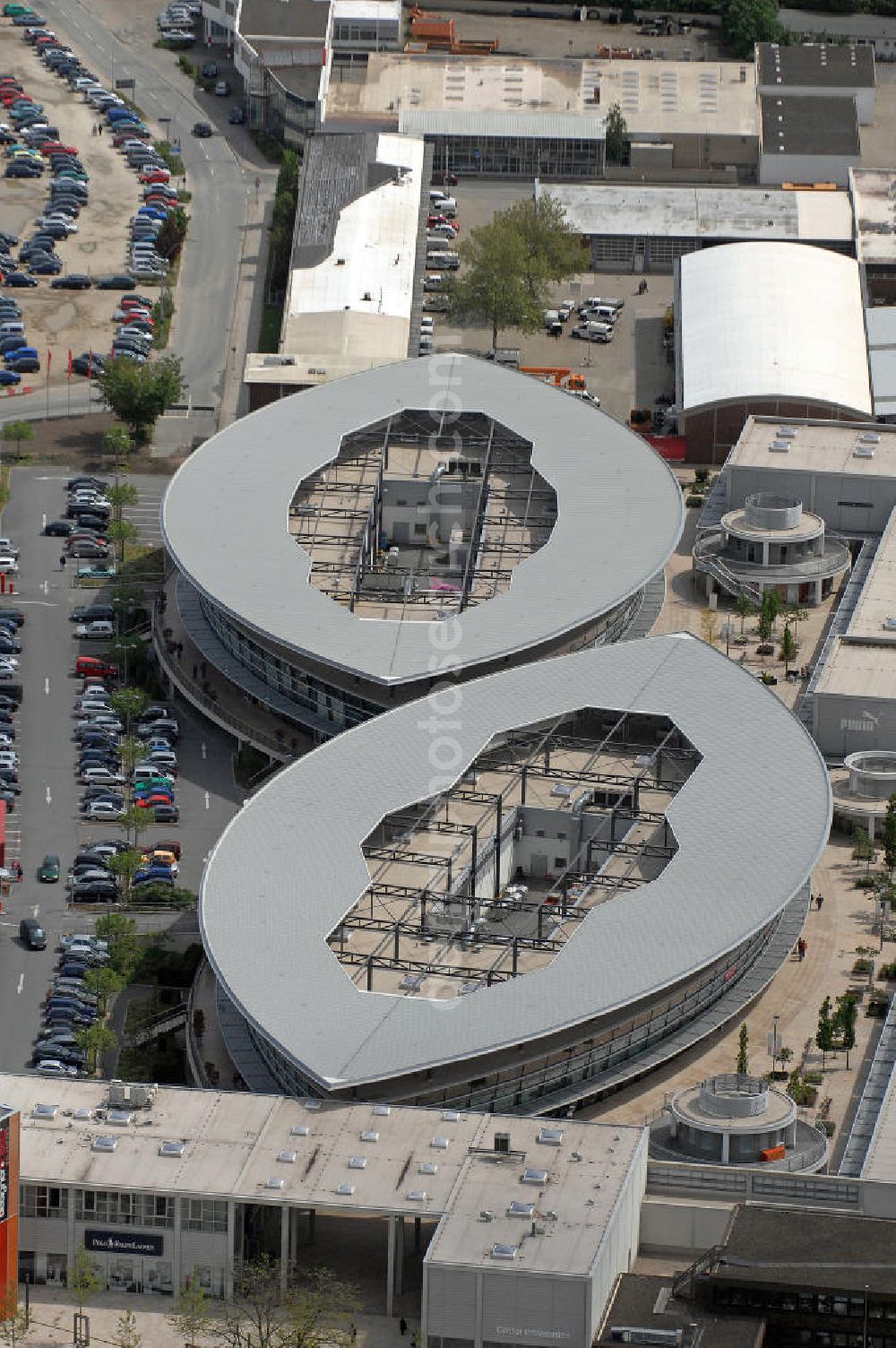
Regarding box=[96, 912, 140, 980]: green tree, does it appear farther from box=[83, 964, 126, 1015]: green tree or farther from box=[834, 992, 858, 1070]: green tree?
box=[834, 992, 858, 1070]: green tree

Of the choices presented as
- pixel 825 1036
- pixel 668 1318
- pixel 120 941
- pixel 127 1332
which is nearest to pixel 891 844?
pixel 825 1036

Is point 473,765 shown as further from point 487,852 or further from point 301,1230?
point 301,1230

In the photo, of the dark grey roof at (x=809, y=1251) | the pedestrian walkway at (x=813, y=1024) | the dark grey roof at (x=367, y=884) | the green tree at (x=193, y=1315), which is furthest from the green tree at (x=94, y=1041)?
the dark grey roof at (x=809, y=1251)

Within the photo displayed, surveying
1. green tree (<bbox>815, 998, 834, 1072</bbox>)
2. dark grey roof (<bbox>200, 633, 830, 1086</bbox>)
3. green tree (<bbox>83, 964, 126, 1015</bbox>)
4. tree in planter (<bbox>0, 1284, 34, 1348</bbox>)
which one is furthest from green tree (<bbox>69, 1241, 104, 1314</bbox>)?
green tree (<bbox>815, 998, 834, 1072</bbox>)

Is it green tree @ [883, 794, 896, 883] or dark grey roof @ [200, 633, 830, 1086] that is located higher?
dark grey roof @ [200, 633, 830, 1086]

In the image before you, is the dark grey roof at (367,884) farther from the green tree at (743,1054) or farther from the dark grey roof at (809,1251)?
the dark grey roof at (809,1251)

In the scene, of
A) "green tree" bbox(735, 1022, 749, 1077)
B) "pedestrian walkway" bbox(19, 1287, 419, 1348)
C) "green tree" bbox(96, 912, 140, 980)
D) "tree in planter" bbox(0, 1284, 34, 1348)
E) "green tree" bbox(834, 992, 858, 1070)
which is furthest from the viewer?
"green tree" bbox(96, 912, 140, 980)
